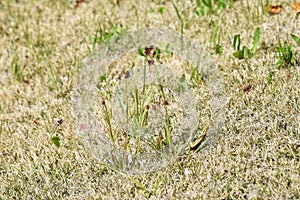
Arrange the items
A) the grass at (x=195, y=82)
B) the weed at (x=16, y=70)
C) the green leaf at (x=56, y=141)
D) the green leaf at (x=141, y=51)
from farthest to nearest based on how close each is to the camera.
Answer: the weed at (x=16, y=70)
the green leaf at (x=141, y=51)
the green leaf at (x=56, y=141)
the grass at (x=195, y=82)

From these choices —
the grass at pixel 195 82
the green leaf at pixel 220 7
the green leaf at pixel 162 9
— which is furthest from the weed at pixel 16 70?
the green leaf at pixel 220 7

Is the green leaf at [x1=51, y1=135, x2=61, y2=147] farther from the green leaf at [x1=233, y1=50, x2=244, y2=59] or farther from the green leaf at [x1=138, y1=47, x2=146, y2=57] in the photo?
the green leaf at [x1=233, y1=50, x2=244, y2=59]

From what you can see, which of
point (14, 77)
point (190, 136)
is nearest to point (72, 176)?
point (190, 136)

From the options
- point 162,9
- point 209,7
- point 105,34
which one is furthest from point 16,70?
point 209,7

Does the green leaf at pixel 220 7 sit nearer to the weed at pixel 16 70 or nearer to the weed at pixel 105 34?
the weed at pixel 105 34

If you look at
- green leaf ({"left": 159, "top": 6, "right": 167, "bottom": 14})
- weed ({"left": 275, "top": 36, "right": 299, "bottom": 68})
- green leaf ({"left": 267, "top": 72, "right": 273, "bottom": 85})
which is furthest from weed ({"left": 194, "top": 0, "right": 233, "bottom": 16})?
green leaf ({"left": 267, "top": 72, "right": 273, "bottom": 85})

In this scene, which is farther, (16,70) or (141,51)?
(16,70)

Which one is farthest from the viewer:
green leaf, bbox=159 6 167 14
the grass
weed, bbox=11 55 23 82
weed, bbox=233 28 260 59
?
green leaf, bbox=159 6 167 14

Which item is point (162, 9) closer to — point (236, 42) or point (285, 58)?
point (236, 42)
